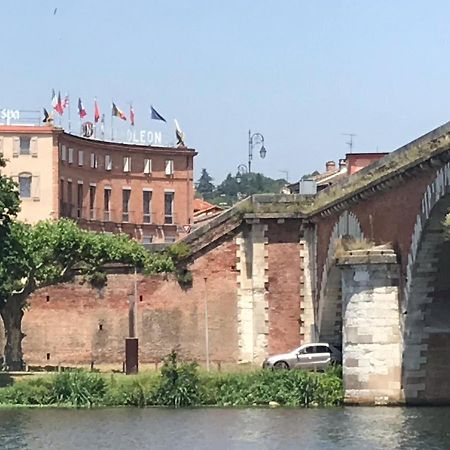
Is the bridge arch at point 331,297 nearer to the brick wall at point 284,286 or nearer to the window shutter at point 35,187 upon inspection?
the brick wall at point 284,286

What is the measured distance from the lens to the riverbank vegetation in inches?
2116

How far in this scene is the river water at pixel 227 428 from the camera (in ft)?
139

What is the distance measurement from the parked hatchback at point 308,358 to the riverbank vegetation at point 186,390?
5503mm

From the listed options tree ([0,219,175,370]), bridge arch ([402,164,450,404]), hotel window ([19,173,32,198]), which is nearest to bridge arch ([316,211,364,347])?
tree ([0,219,175,370])

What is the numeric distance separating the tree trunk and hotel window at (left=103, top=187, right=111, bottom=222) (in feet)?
147

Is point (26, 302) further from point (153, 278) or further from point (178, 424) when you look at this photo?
point (178, 424)

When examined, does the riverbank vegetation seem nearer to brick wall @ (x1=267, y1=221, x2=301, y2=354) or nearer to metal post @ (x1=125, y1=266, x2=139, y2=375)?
metal post @ (x1=125, y1=266, x2=139, y2=375)

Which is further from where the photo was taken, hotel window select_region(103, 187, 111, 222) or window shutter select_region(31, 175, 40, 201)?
hotel window select_region(103, 187, 111, 222)

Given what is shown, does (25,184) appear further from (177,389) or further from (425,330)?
(425,330)

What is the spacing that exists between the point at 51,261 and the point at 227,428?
22426 mm

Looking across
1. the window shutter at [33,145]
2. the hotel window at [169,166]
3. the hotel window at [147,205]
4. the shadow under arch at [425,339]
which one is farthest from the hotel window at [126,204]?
the shadow under arch at [425,339]

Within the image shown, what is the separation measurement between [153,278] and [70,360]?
4.56 m

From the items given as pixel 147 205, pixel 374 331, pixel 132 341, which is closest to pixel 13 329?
pixel 132 341

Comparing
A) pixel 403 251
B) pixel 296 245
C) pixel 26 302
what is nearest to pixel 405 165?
pixel 403 251
